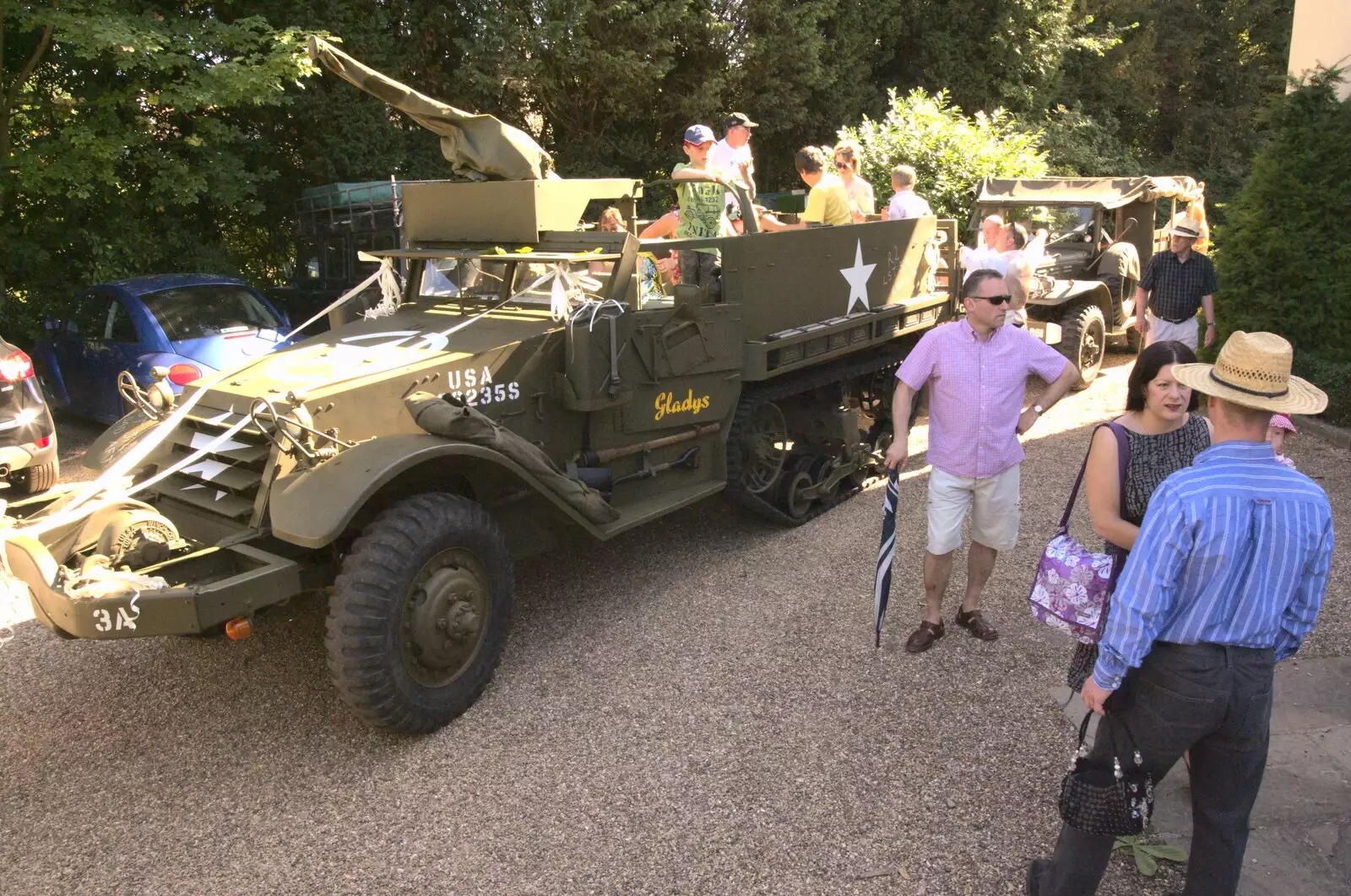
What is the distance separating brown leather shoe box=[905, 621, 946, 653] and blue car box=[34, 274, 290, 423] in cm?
584

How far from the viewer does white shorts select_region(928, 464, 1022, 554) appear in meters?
4.59

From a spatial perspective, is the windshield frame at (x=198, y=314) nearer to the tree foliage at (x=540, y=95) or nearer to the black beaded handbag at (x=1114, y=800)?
the tree foliage at (x=540, y=95)

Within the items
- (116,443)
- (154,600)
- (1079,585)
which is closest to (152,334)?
(116,443)

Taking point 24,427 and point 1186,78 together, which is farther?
point 1186,78

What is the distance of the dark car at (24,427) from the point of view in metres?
6.66

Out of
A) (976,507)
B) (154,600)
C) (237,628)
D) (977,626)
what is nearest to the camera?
(154,600)

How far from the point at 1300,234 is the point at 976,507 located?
223 inches

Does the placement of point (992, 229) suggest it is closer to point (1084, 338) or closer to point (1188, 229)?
point (1188, 229)

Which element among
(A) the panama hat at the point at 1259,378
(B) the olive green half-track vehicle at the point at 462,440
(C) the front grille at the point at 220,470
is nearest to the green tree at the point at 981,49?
(B) the olive green half-track vehicle at the point at 462,440

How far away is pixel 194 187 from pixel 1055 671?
10007mm

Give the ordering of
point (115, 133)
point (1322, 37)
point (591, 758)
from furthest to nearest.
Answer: point (115, 133) < point (1322, 37) < point (591, 758)

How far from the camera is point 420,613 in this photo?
13.4 ft

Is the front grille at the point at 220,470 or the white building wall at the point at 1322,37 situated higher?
the white building wall at the point at 1322,37

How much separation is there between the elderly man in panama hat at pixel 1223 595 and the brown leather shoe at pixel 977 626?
6.86ft
